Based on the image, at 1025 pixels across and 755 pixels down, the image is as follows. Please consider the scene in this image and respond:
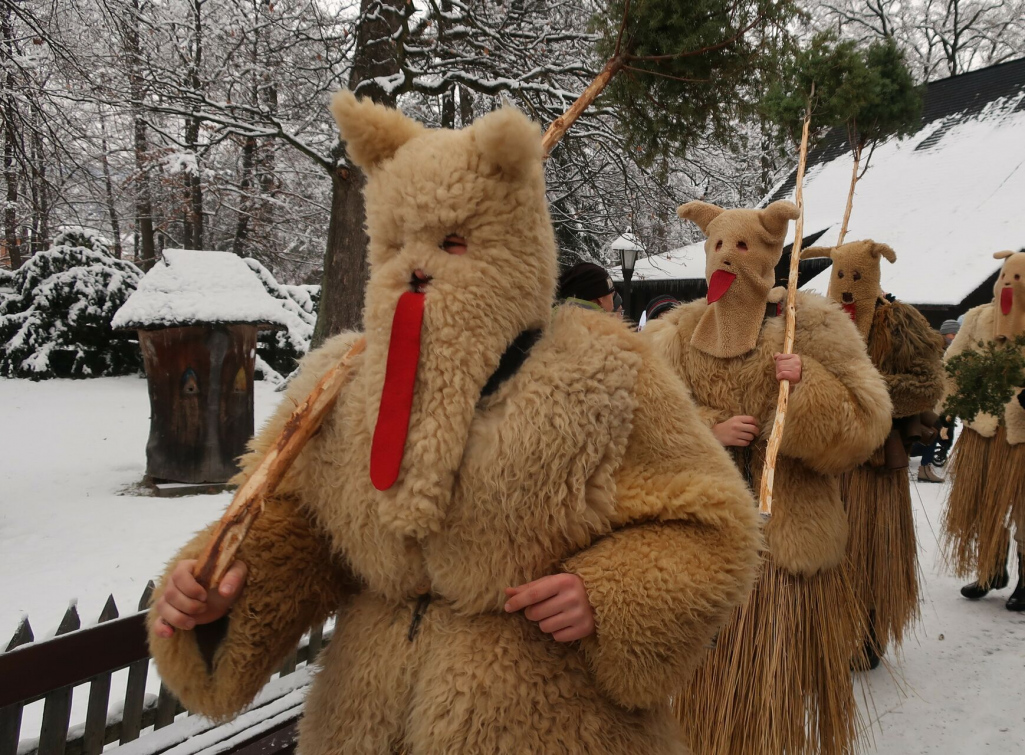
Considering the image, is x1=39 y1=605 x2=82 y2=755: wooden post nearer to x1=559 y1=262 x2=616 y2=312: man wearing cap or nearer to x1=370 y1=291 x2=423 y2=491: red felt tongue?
x1=370 y1=291 x2=423 y2=491: red felt tongue

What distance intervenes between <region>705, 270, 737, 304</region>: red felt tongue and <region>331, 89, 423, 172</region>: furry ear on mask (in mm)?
1553

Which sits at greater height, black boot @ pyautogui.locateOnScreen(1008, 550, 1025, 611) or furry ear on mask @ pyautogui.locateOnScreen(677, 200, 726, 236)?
furry ear on mask @ pyautogui.locateOnScreen(677, 200, 726, 236)

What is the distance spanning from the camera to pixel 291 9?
8469 mm

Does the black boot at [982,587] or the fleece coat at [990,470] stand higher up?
the fleece coat at [990,470]

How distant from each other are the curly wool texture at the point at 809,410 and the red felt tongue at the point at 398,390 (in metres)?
1.68

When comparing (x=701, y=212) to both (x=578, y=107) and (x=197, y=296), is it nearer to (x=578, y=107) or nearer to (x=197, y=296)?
(x=578, y=107)

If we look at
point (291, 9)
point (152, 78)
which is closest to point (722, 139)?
point (152, 78)

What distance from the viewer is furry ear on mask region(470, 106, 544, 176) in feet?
3.93

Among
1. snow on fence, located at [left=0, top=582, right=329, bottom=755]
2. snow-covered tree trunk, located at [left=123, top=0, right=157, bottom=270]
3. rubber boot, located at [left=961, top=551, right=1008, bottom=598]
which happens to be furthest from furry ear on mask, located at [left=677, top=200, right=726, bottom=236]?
snow-covered tree trunk, located at [left=123, top=0, right=157, bottom=270]

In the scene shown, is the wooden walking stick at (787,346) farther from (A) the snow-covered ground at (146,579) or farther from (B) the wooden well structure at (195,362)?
(B) the wooden well structure at (195,362)

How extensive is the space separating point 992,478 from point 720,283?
3.35 metres

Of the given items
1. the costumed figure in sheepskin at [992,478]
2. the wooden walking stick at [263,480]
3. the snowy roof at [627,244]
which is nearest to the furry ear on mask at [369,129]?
the wooden walking stick at [263,480]

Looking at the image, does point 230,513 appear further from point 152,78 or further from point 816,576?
point 152,78

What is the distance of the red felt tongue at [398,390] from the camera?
1239 mm
